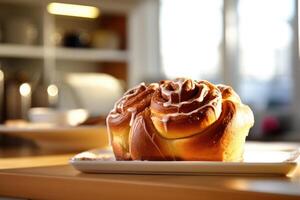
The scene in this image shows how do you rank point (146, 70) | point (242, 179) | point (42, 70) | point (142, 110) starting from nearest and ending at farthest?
point (242, 179), point (142, 110), point (42, 70), point (146, 70)

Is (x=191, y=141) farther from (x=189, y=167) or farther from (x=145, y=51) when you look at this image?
(x=145, y=51)

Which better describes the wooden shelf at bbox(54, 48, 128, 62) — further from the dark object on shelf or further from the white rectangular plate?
the white rectangular plate

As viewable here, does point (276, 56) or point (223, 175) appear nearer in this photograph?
point (223, 175)

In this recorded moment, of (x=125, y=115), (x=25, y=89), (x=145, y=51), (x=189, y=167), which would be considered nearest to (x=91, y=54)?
(x=145, y=51)

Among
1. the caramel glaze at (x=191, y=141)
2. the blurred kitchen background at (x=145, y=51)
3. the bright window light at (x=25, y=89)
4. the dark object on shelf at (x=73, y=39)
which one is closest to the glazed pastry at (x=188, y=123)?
the caramel glaze at (x=191, y=141)

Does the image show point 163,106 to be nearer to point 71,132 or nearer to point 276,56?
point 71,132

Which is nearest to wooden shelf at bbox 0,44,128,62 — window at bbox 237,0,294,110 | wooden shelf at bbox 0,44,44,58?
wooden shelf at bbox 0,44,44,58

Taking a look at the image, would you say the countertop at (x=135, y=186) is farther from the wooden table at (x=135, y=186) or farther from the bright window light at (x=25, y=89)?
the bright window light at (x=25, y=89)

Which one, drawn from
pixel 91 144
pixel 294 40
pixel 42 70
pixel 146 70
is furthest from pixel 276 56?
pixel 91 144

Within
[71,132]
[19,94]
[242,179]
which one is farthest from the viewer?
[19,94]
